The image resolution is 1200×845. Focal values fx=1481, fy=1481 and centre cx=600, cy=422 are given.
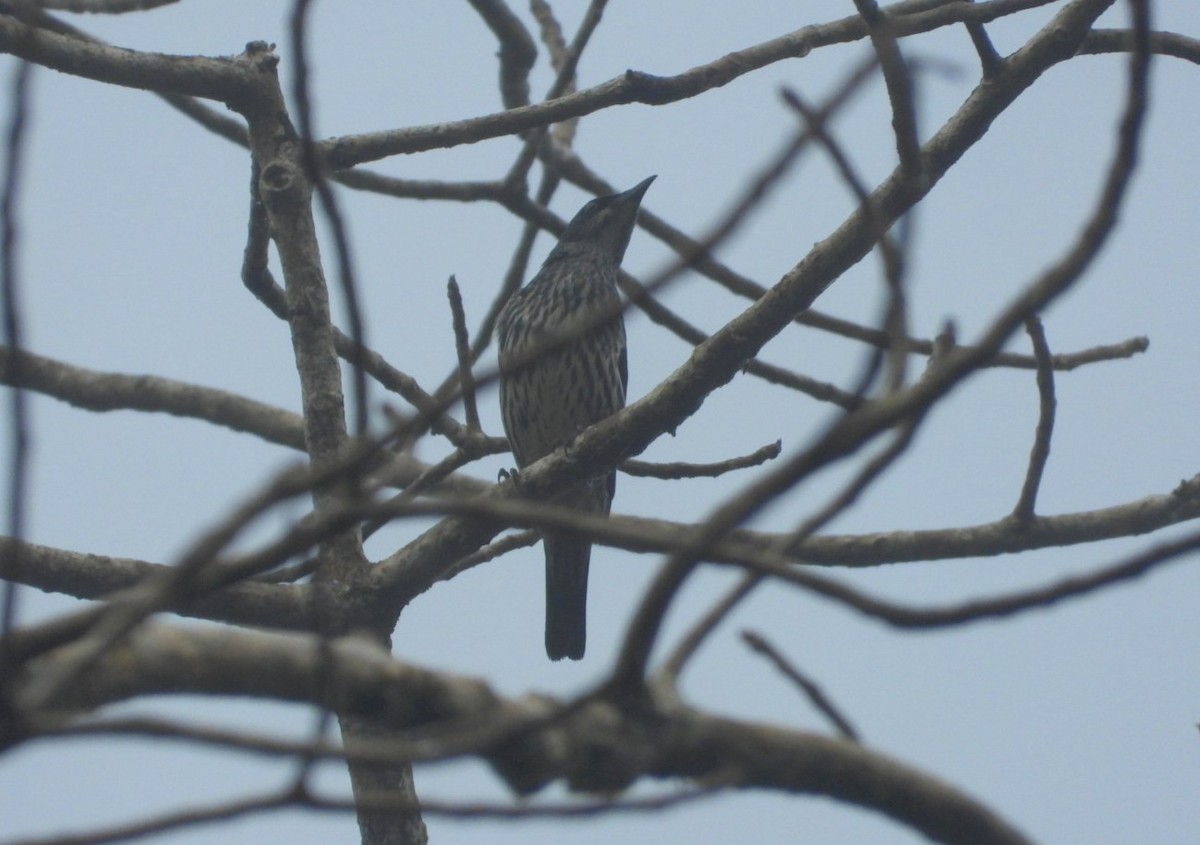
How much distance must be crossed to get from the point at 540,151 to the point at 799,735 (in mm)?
6095

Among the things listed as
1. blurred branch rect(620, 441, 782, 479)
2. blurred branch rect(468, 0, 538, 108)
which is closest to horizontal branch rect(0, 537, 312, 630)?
blurred branch rect(620, 441, 782, 479)

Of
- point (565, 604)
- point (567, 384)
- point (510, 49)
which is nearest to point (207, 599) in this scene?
point (567, 384)

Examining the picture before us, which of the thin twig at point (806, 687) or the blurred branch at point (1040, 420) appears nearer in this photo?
the thin twig at point (806, 687)

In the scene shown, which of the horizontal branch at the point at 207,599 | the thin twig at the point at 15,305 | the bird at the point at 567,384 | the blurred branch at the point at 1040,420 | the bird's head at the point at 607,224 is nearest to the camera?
the thin twig at the point at 15,305

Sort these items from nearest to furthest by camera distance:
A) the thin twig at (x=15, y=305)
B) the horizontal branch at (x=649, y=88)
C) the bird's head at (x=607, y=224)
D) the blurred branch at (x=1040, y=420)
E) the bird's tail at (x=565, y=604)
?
the thin twig at (x=15, y=305)
the blurred branch at (x=1040, y=420)
the horizontal branch at (x=649, y=88)
the bird's tail at (x=565, y=604)
the bird's head at (x=607, y=224)

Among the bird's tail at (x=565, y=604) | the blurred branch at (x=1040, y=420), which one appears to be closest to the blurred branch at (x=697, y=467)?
the blurred branch at (x=1040, y=420)

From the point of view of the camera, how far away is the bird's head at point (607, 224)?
25.9 feet

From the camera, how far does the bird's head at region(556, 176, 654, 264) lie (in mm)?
7906

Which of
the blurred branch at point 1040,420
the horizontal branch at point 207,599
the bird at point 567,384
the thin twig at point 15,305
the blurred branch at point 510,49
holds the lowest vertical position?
the thin twig at point 15,305

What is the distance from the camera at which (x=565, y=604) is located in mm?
7297

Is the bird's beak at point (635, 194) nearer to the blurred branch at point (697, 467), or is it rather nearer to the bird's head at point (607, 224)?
the bird's head at point (607, 224)

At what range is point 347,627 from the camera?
4023 millimetres

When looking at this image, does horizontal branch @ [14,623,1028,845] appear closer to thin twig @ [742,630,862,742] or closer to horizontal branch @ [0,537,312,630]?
thin twig @ [742,630,862,742]

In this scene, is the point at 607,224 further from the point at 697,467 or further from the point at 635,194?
the point at 697,467
